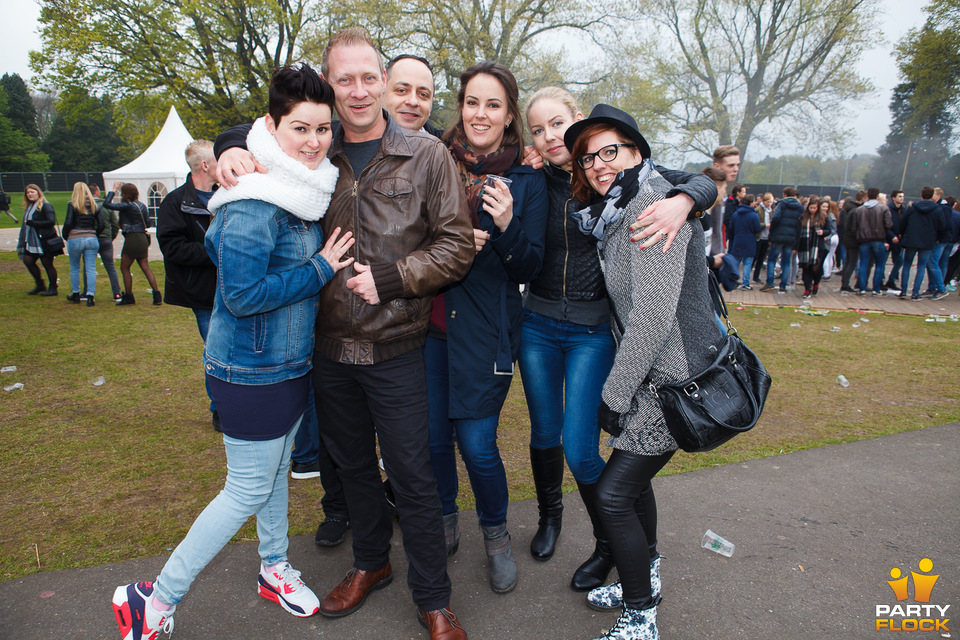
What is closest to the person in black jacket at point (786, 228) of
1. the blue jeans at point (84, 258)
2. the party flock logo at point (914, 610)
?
the party flock logo at point (914, 610)

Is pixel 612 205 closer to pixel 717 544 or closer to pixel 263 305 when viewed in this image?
pixel 263 305

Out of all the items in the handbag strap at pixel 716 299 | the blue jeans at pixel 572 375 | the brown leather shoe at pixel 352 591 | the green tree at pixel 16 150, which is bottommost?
the brown leather shoe at pixel 352 591

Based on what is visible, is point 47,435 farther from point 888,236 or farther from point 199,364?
point 888,236

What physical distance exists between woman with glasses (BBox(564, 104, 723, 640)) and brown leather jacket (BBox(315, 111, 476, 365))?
57cm

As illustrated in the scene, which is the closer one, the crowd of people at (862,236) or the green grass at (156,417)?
the green grass at (156,417)

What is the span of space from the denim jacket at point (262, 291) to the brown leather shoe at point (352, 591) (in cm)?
98

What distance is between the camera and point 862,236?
37.8ft

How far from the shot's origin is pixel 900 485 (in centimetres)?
368

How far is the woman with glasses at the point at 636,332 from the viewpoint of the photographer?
7.07ft

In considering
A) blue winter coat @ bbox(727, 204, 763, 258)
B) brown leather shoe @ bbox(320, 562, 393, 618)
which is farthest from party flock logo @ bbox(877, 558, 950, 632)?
blue winter coat @ bbox(727, 204, 763, 258)

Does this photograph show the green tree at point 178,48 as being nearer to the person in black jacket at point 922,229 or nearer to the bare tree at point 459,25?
the bare tree at point 459,25

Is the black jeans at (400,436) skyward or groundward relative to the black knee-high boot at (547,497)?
skyward

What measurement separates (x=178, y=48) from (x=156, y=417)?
70.9 feet

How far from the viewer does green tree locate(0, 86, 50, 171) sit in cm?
4803
